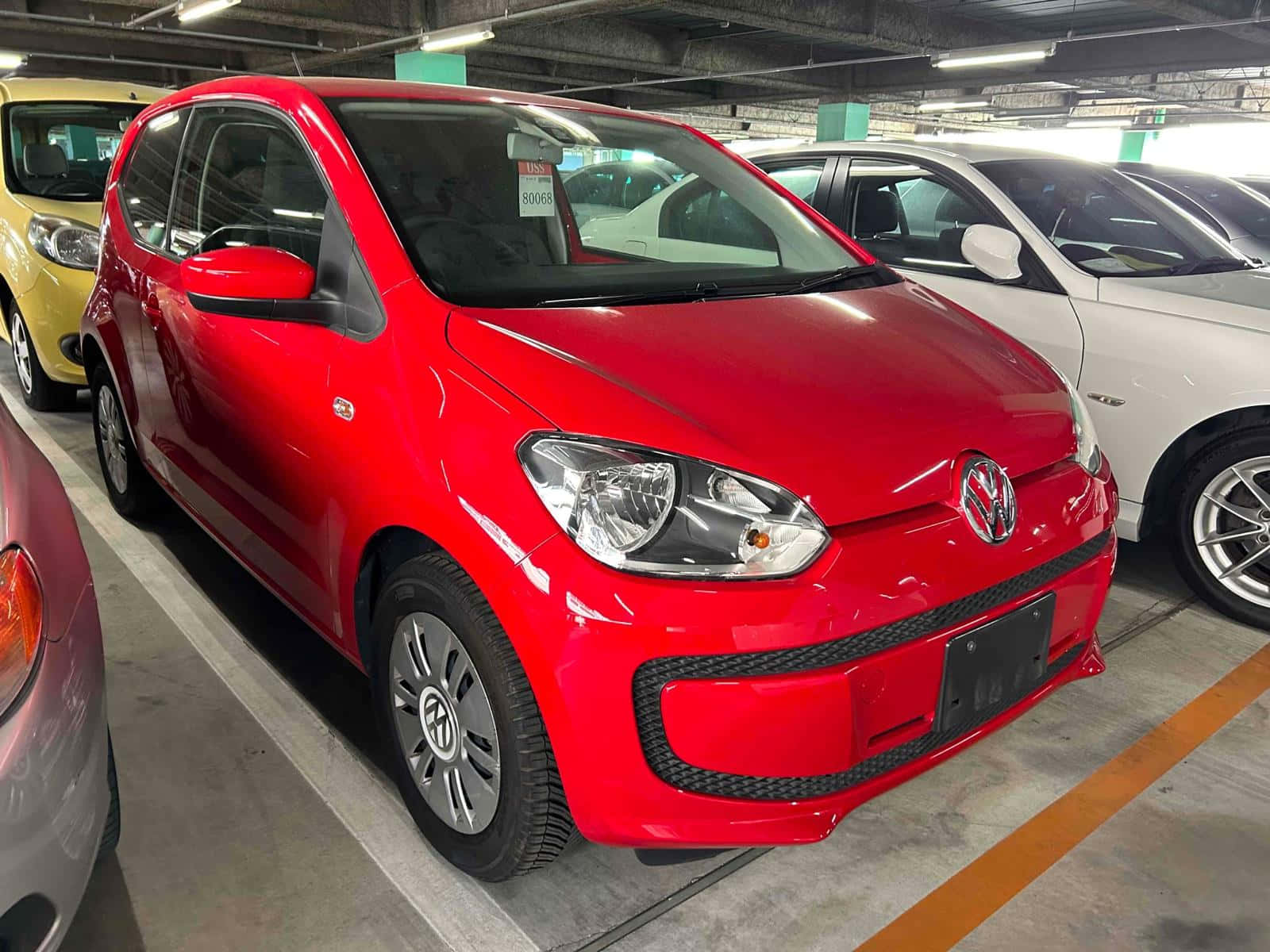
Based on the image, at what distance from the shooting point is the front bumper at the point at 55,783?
116 cm

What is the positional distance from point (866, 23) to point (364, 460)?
41.2ft

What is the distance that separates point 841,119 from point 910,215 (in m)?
15.5

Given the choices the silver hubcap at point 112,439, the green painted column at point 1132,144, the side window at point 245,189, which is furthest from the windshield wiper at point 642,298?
the green painted column at point 1132,144

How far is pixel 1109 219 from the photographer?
11.9 ft

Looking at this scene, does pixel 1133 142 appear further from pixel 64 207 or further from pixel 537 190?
pixel 537 190

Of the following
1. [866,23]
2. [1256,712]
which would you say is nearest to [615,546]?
[1256,712]

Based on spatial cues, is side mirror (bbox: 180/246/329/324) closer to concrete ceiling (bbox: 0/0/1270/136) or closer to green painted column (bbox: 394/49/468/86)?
concrete ceiling (bbox: 0/0/1270/136)

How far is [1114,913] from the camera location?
5.97 feet

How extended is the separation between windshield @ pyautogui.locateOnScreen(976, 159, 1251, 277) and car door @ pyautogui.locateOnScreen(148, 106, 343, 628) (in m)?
2.51

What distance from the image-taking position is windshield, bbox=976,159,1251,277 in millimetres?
3449

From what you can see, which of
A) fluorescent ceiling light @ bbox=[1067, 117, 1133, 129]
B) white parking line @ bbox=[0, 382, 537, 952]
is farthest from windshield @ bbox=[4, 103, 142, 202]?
fluorescent ceiling light @ bbox=[1067, 117, 1133, 129]

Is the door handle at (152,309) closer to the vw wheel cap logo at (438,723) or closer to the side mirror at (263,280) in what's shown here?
the side mirror at (263,280)

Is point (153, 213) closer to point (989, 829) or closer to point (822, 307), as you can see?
point (822, 307)

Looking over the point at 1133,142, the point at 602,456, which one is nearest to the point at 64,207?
the point at 602,456
